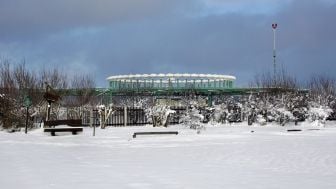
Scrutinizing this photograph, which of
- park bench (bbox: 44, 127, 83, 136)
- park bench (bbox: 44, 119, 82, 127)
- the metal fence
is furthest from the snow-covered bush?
park bench (bbox: 44, 127, 83, 136)

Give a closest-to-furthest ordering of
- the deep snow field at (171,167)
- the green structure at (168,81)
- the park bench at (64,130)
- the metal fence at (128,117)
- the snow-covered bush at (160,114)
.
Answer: the deep snow field at (171,167) < the park bench at (64,130) < the snow-covered bush at (160,114) < the metal fence at (128,117) < the green structure at (168,81)

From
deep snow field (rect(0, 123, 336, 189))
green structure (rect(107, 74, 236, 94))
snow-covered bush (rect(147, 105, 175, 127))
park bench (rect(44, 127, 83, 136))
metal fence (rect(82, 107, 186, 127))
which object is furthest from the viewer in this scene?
green structure (rect(107, 74, 236, 94))

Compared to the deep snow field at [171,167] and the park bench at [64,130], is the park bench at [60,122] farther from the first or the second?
the deep snow field at [171,167]

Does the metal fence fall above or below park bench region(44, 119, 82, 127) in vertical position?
above

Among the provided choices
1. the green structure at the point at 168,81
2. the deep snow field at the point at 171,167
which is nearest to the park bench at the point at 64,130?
the deep snow field at the point at 171,167

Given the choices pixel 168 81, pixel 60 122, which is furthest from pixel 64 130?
pixel 168 81

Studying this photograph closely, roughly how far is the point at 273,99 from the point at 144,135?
1457 cm

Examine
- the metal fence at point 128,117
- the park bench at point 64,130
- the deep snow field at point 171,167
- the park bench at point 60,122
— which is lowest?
the deep snow field at point 171,167

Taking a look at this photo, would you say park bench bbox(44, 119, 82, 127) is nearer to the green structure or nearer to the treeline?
the treeline

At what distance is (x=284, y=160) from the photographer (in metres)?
13.4

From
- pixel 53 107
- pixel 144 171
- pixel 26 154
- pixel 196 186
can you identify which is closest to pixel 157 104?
pixel 53 107

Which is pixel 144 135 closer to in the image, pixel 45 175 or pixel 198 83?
pixel 45 175

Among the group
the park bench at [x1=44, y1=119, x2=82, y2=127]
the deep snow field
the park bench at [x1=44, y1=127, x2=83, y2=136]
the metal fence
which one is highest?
the metal fence

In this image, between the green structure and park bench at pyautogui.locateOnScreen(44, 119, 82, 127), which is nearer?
park bench at pyautogui.locateOnScreen(44, 119, 82, 127)
